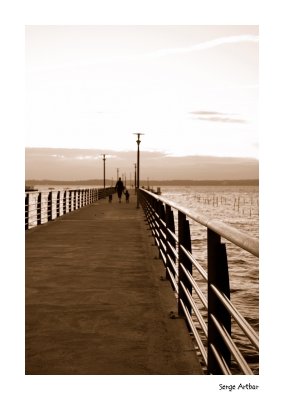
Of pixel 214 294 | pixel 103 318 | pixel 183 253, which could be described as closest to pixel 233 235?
pixel 214 294

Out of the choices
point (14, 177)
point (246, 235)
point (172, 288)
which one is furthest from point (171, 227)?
point (246, 235)

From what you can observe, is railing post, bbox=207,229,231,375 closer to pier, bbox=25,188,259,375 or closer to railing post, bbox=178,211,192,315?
pier, bbox=25,188,259,375

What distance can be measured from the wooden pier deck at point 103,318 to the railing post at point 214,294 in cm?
39

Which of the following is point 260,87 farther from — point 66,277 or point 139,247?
point 139,247

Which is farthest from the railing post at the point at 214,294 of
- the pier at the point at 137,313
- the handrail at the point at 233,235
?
the handrail at the point at 233,235

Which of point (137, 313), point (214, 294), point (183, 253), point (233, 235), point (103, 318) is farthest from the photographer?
point (137, 313)

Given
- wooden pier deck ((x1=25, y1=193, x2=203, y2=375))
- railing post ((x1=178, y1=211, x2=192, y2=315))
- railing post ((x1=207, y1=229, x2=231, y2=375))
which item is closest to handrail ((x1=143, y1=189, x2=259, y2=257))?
railing post ((x1=207, y1=229, x2=231, y2=375))

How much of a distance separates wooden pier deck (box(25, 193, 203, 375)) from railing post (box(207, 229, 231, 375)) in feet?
1.27

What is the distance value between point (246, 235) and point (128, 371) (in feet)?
5.60

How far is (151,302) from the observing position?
5.43 m

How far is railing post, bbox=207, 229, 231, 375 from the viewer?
2.95 m

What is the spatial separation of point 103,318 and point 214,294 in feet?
6.68

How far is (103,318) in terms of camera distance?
15.8ft

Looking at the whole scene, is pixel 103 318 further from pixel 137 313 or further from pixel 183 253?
pixel 183 253
